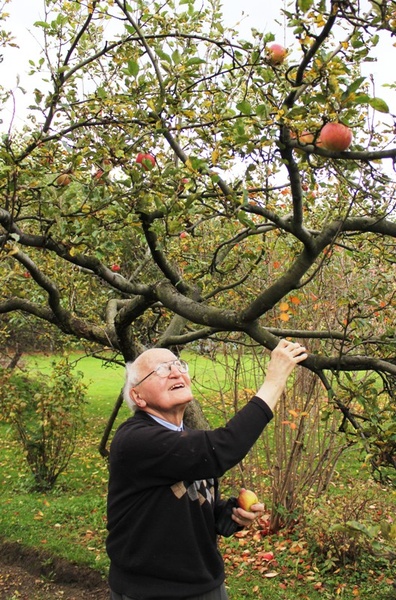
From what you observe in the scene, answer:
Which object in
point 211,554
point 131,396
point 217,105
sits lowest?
point 211,554

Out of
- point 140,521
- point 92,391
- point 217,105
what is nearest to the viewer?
point 140,521

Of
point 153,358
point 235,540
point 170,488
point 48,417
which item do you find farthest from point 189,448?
point 48,417

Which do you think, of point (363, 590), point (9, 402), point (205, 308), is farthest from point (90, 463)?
point (205, 308)

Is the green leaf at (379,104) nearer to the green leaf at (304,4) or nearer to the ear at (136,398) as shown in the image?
the green leaf at (304,4)

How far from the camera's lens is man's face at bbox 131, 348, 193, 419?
209 cm

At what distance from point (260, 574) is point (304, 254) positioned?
3.62 m

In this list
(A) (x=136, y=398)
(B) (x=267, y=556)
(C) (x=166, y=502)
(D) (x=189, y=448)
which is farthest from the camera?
(B) (x=267, y=556)

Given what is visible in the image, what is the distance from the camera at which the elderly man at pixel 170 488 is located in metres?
1.82

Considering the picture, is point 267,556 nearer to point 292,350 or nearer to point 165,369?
point 165,369

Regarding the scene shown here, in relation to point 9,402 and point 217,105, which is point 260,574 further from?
point 217,105

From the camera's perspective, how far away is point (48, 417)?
6.70 meters

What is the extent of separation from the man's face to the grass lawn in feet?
7.27

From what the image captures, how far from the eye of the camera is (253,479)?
21.6ft

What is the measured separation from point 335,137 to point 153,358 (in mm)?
1056
